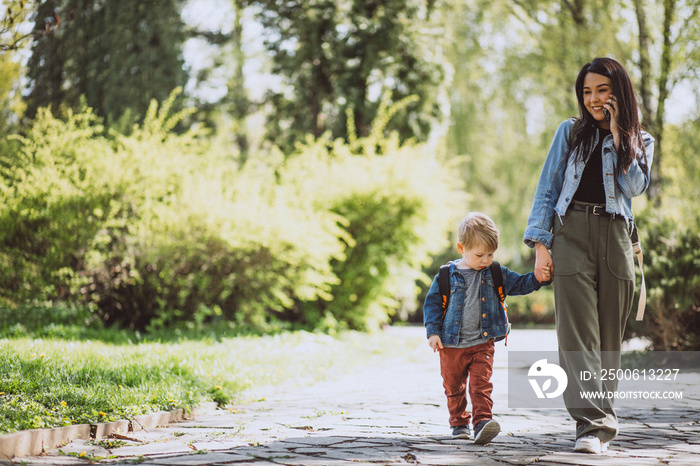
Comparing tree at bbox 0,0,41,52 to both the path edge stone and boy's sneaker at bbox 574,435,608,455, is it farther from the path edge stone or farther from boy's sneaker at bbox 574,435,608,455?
boy's sneaker at bbox 574,435,608,455

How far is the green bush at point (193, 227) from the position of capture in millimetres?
8188

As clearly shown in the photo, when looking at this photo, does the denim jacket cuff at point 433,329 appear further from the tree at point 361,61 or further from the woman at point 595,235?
the tree at point 361,61

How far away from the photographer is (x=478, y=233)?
3.93m

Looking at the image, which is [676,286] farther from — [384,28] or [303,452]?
[384,28]

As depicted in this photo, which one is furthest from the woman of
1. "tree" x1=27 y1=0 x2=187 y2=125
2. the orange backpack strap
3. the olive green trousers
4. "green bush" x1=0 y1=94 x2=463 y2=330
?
"tree" x1=27 y1=0 x2=187 y2=125

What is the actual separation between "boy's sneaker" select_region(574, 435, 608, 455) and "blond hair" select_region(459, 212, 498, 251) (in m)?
1.11

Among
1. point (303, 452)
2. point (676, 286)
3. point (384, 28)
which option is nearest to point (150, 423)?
point (303, 452)

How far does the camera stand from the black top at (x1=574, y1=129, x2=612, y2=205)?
3.70 metres

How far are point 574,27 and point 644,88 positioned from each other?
2611 mm

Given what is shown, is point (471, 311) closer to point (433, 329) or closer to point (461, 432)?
point (433, 329)

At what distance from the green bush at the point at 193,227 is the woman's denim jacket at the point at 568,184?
5231 millimetres

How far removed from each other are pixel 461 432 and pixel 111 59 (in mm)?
12835

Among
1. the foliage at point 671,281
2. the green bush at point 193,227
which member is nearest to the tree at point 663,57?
the foliage at point 671,281

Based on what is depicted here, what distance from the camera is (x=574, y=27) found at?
13352mm
